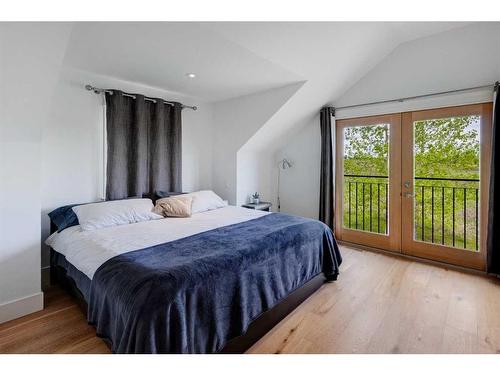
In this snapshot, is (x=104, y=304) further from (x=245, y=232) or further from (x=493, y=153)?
(x=493, y=153)

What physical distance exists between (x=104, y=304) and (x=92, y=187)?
1.92 meters

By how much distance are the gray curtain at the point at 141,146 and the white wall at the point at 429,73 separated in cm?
211

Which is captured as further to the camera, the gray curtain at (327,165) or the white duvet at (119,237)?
the gray curtain at (327,165)

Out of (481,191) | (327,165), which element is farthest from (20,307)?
(481,191)

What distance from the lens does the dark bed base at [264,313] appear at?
5.57ft

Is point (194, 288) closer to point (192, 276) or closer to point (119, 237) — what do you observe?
point (192, 276)

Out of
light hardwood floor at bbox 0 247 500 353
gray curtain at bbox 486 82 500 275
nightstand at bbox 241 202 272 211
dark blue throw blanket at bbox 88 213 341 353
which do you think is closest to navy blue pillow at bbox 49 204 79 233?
light hardwood floor at bbox 0 247 500 353

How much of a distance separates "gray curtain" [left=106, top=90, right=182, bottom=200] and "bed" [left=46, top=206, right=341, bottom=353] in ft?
2.68

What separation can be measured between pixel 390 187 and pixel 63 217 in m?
3.77

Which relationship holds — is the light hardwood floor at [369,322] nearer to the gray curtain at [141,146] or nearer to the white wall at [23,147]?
the white wall at [23,147]

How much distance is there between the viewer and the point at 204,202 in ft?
11.3

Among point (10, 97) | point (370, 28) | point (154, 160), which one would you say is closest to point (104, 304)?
point (10, 97)

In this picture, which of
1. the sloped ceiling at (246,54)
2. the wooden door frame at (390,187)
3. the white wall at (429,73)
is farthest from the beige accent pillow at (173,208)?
the wooden door frame at (390,187)

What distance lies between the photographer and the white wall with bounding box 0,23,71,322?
162 cm
